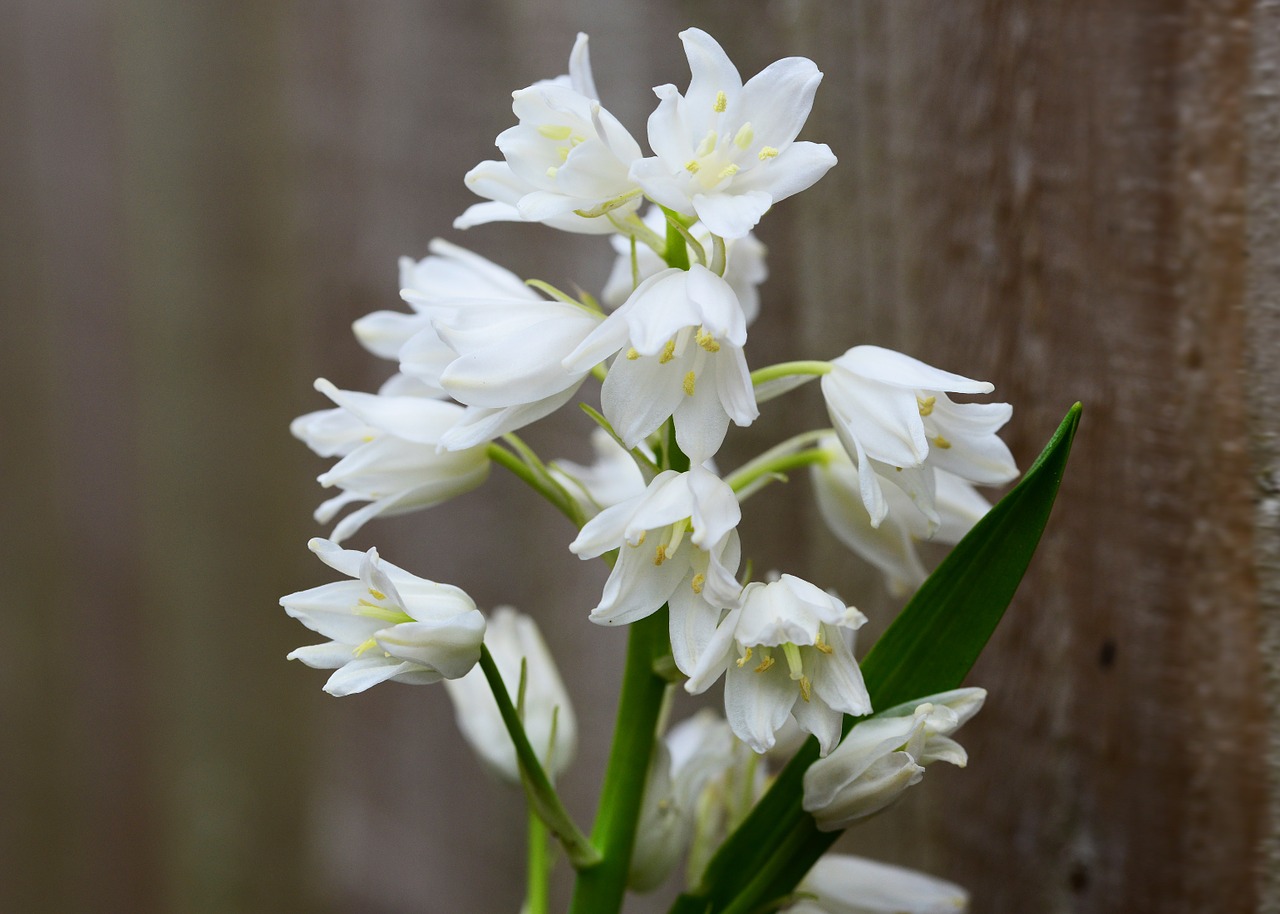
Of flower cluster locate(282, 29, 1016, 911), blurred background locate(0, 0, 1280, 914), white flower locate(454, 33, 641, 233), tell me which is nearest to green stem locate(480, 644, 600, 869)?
flower cluster locate(282, 29, 1016, 911)

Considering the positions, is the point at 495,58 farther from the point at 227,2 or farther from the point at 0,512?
the point at 0,512

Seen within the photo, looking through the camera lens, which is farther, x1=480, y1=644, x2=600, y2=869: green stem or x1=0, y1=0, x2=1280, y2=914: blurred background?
x1=0, y1=0, x2=1280, y2=914: blurred background

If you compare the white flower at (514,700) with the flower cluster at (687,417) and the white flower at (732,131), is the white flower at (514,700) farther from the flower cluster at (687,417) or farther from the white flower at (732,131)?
the white flower at (732,131)

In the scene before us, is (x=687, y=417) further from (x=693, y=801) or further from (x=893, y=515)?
(x=693, y=801)

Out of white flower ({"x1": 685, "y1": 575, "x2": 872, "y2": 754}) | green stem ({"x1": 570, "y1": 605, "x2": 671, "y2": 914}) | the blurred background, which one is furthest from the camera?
the blurred background

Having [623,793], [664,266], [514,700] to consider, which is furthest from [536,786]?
[664,266]

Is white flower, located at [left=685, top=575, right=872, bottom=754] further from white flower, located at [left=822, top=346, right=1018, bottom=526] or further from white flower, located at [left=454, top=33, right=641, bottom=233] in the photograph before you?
white flower, located at [left=454, top=33, right=641, bottom=233]
